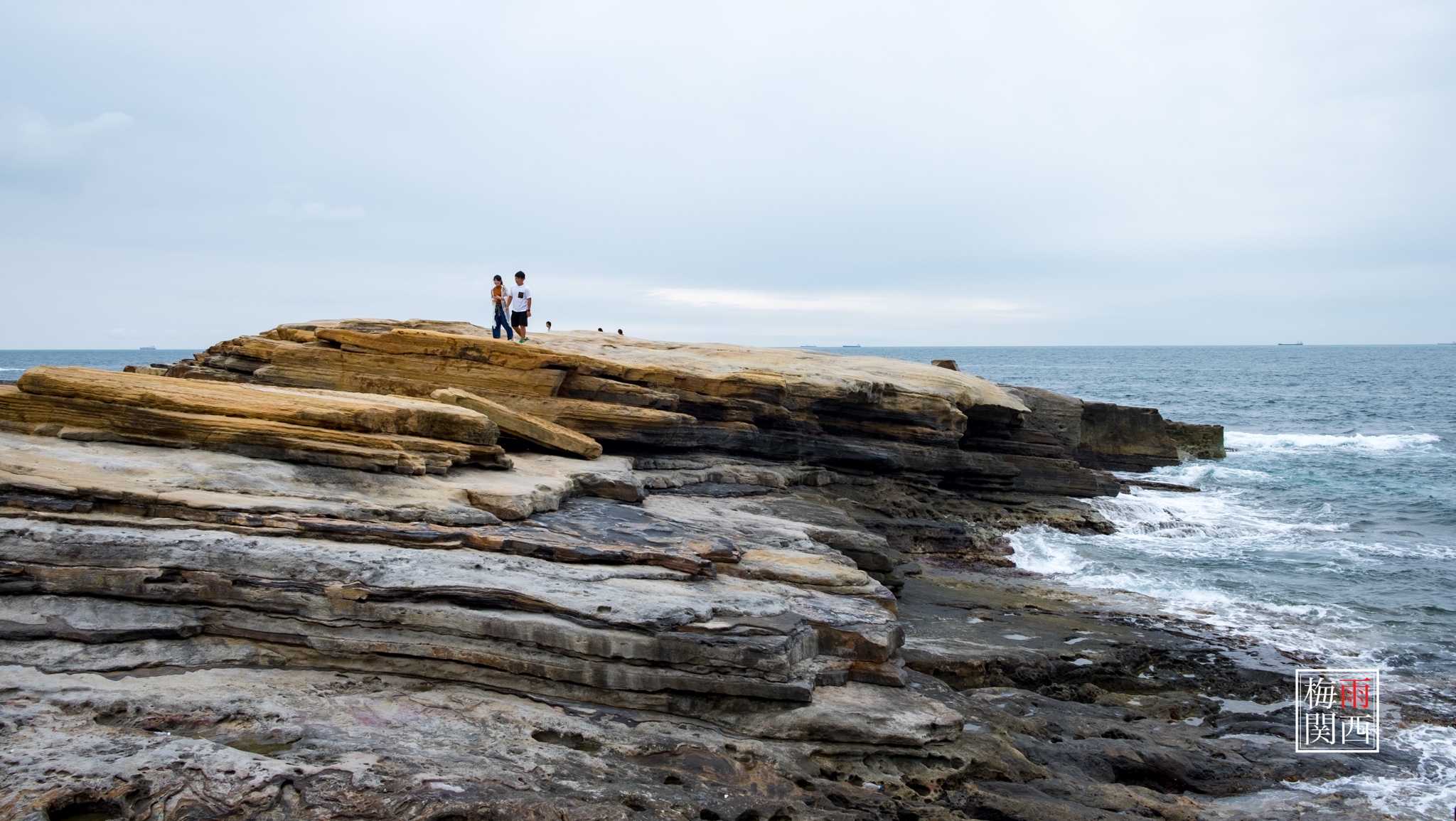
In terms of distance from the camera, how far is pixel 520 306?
1928cm

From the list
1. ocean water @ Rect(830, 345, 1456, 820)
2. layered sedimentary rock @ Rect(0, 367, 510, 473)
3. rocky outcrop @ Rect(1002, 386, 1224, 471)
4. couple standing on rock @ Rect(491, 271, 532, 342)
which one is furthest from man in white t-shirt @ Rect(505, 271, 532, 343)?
rocky outcrop @ Rect(1002, 386, 1224, 471)

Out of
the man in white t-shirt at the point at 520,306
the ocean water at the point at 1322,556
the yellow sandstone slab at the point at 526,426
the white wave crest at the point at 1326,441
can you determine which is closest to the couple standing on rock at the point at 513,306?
the man in white t-shirt at the point at 520,306

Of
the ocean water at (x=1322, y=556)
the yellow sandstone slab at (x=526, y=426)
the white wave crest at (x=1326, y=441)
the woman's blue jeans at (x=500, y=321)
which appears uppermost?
the woman's blue jeans at (x=500, y=321)

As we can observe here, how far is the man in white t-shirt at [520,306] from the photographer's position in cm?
1930

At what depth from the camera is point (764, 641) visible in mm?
9156

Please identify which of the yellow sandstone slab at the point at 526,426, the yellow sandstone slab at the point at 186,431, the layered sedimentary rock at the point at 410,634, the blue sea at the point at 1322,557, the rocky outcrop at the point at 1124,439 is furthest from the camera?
the rocky outcrop at the point at 1124,439

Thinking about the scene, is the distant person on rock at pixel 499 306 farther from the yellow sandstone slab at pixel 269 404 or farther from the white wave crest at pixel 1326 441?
the white wave crest at pixel 1326 441

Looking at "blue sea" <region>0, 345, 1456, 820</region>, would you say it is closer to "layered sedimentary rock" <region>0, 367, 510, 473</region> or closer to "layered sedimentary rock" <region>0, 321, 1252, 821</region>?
"layered sedimentary rock" <region>0, 321, 1252, 821</region>

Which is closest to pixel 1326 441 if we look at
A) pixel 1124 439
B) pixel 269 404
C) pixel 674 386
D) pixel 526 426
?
pixel 1124 439

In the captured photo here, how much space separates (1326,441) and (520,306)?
44.3 meters

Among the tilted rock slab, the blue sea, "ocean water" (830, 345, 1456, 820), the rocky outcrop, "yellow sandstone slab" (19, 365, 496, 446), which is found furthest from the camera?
the rocky outcrop

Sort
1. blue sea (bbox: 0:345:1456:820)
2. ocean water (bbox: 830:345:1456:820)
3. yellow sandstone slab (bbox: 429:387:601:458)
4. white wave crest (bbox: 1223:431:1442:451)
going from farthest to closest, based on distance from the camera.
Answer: white wave crest (bbox: 1223:431:1442:451), yellow sandstone slab (bbox: 429:387:601:458), ocean water (bbox: 830:345:1456:820), blue sea (bbox: 0:345:1456:820)

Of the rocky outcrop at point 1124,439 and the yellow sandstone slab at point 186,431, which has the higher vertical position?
the yellow sandstone slab at point 186,431

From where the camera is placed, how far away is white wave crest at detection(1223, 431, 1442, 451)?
44.7 m
